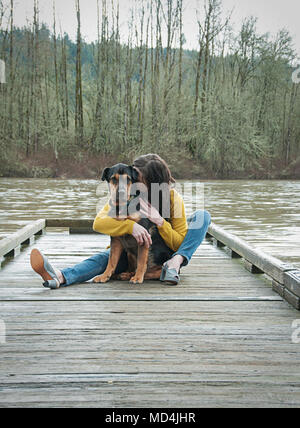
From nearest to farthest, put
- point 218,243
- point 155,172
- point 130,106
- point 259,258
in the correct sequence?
point 155,172
point 259,258
point 218,243
point 130,106

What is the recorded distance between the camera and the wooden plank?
12.9 ft

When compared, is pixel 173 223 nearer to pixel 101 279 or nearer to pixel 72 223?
pixel 101 279

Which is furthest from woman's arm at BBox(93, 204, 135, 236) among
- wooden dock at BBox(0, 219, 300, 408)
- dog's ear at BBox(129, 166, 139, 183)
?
wooden dock at BBox(0, 219, 300, 408)

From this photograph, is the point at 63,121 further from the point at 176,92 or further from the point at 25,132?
the point at 176,92

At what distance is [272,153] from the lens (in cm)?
2788

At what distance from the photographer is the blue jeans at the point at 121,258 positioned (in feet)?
10.7

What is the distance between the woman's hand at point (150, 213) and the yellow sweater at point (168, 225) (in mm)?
63

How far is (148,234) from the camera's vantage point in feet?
9.89

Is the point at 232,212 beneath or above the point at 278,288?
beneath

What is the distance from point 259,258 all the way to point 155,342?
61.9 inches

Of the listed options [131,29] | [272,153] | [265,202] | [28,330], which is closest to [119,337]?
[28,330]

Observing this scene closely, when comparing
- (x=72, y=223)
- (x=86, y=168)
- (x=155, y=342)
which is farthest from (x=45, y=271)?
(x=86, y=168)

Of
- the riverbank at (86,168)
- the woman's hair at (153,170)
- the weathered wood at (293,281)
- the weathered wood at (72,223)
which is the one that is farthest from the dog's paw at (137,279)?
the riverbank at (86,168)

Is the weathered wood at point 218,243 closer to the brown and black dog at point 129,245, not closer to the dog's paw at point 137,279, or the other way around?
the brown and black dog at point 129,245
